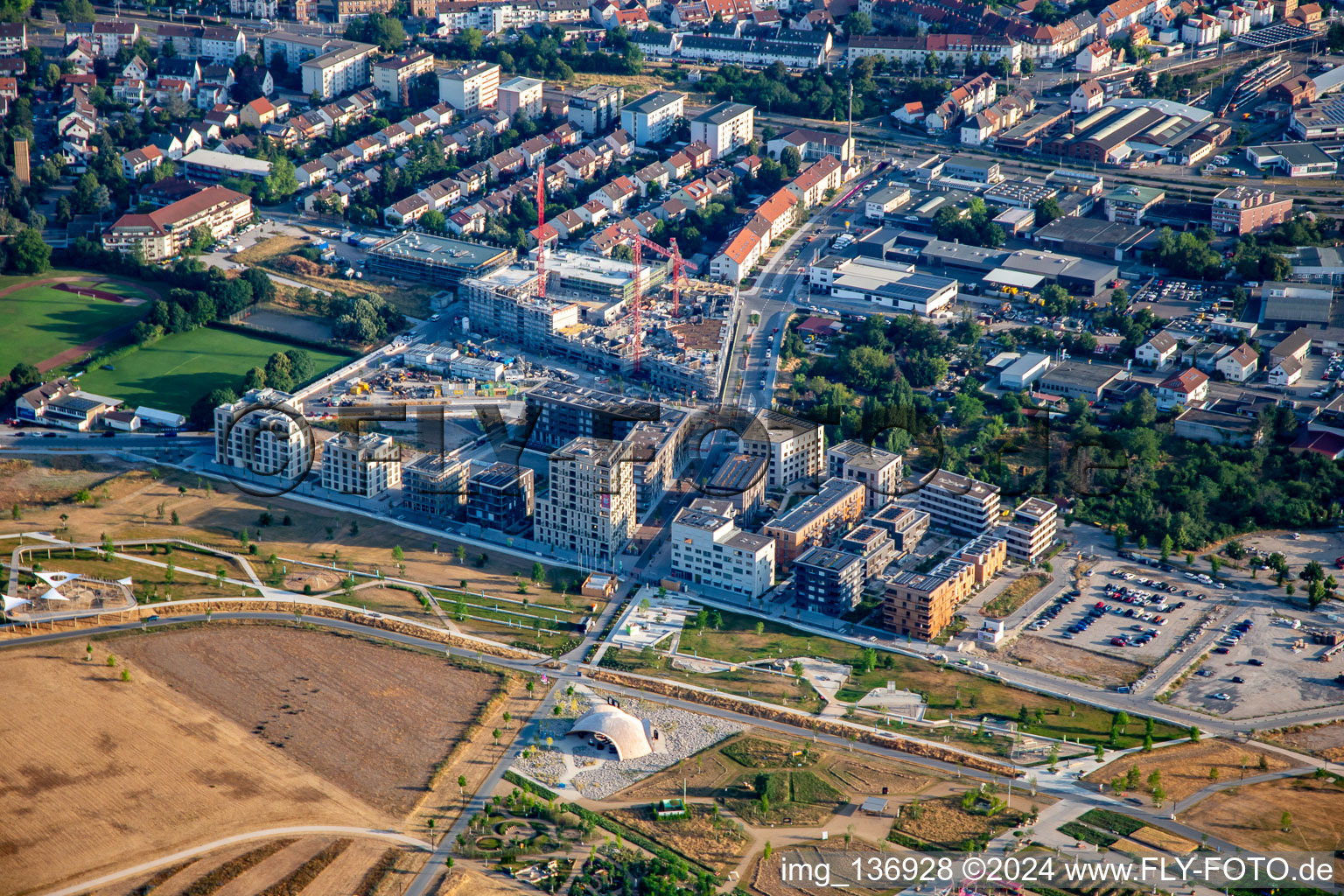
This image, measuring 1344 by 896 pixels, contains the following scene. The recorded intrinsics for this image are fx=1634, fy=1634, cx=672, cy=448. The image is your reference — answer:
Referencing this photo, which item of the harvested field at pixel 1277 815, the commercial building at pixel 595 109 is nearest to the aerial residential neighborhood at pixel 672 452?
the harvested field at pixel 1277 815

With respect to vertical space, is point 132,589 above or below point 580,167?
below

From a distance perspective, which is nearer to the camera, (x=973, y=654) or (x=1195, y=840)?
(x=1195, y=840)

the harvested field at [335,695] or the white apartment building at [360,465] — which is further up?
the white apartment building at [360,465]

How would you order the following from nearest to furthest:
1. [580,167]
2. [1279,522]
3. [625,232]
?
[1279,522]
[625,232]
[580,167]

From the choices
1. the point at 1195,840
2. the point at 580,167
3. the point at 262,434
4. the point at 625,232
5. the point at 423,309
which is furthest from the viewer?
the point at 580,167

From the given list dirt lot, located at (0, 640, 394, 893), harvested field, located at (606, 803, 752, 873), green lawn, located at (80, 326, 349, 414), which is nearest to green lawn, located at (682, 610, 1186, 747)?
harvested field, located at (606, 803, 752, 873)

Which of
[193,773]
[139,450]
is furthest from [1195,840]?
[139,450]

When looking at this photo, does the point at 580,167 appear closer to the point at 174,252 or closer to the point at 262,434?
the point at 174,252

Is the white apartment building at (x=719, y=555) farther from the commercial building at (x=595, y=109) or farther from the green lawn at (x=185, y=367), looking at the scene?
the commercial building at (x=595, y=109)
